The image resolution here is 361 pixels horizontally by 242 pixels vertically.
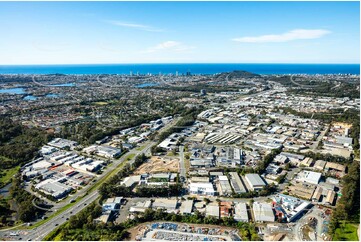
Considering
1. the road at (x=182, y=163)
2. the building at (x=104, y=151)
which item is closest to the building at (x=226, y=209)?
the road at (x=182, y=163)

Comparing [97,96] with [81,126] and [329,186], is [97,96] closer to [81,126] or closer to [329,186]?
[81,126]

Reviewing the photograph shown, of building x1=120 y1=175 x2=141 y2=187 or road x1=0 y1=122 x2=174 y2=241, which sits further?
building x1=120 y1=175 x2=141 y2=187

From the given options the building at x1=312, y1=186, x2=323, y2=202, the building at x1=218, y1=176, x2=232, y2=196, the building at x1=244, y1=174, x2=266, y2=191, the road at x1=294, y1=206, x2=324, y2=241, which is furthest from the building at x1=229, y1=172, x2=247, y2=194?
the building at x1=312, y1=186, x2=323, y2=202

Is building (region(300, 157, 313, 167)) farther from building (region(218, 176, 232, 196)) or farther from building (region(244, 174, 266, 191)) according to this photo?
building (region(218, 176, 232, 196))

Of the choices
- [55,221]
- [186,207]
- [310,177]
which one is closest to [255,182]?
[310,177]

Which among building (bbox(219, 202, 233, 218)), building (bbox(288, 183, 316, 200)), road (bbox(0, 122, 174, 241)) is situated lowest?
road (bbox(0, 122, 174, 241))
